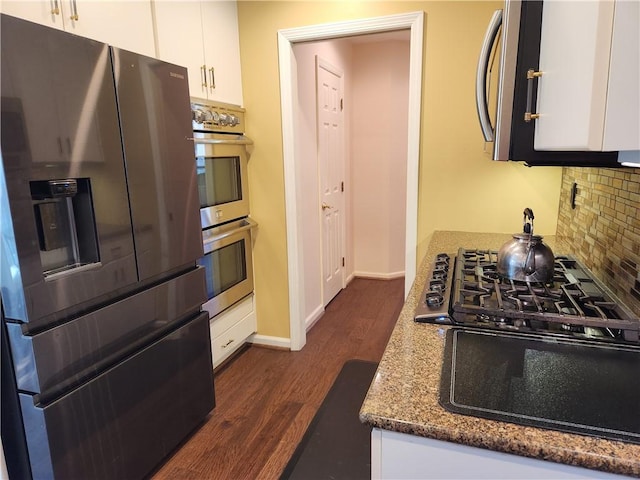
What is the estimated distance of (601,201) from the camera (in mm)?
1544

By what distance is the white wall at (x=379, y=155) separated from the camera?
13.4 ft

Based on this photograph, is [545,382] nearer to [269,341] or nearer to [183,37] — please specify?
[183,37]

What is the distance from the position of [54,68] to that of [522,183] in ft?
7.03

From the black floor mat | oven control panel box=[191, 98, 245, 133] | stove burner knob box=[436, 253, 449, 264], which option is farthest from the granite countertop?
oven control panel box=[191, 98, 245, 133]

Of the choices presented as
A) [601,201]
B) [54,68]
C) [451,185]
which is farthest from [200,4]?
[601,201]

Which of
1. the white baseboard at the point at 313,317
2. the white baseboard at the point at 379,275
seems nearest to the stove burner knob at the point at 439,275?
the white baseboard at the point at 313,317

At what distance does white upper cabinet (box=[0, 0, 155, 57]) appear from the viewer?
1.38 m

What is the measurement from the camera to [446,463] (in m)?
0.78

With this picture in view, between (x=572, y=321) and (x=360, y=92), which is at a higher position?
(x=360, y=92)

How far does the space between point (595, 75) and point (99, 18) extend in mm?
1701

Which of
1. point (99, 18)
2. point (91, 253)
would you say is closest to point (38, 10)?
point (99, 18)

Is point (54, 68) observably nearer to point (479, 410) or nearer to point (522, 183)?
point (479, 410)

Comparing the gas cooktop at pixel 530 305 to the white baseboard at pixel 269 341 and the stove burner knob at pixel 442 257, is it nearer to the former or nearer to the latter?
the stove burner knob at pixel 442 257

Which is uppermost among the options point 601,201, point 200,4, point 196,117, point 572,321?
point 200,4
